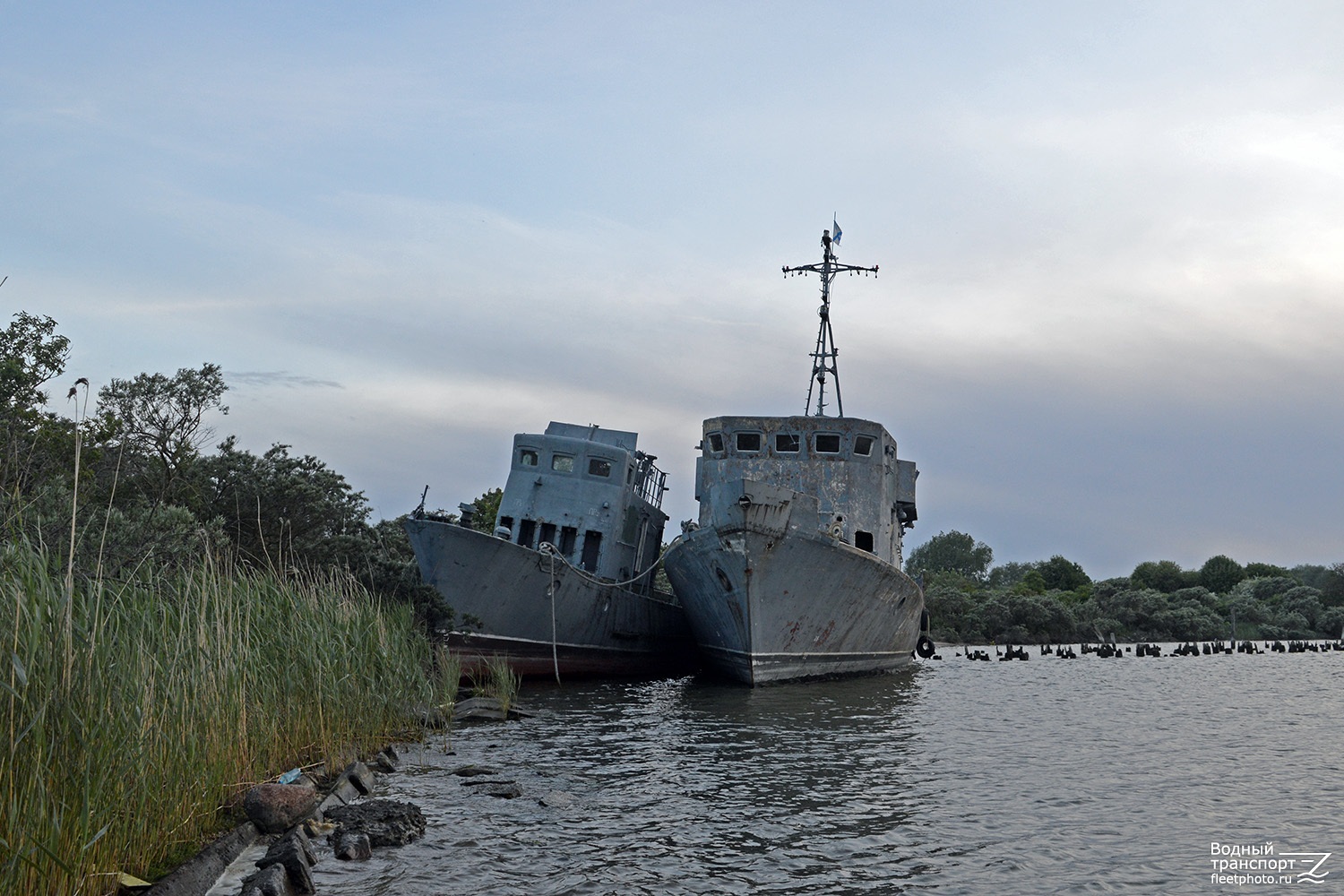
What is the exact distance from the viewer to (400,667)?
14.4 metres

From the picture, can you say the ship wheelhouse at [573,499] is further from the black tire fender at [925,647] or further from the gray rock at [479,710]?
the black tire fender at [925,647]

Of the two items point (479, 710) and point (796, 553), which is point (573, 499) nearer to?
point (796, 553)

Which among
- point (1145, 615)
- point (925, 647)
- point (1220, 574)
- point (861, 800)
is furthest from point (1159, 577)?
point (861, 800)

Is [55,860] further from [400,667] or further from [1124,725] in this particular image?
[1124,725]

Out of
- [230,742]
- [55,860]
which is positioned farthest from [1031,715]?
[55,860]

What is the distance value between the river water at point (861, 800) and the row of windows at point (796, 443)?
775 centimetres

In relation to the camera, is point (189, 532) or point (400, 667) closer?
point (400, 667)

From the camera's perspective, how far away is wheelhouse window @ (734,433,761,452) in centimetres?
2717

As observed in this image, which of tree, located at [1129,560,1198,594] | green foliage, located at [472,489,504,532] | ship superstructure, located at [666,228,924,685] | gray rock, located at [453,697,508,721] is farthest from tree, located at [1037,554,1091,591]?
gray rock, located at [453,697,508,721]

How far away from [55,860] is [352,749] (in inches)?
266

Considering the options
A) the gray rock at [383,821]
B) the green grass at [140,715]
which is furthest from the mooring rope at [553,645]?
the gray rock at [383,821]

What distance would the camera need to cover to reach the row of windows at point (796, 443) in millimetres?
26922

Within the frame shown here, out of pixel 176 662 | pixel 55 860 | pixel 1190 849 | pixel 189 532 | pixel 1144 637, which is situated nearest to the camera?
pixel 55 860

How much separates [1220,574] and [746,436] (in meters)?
84.2
